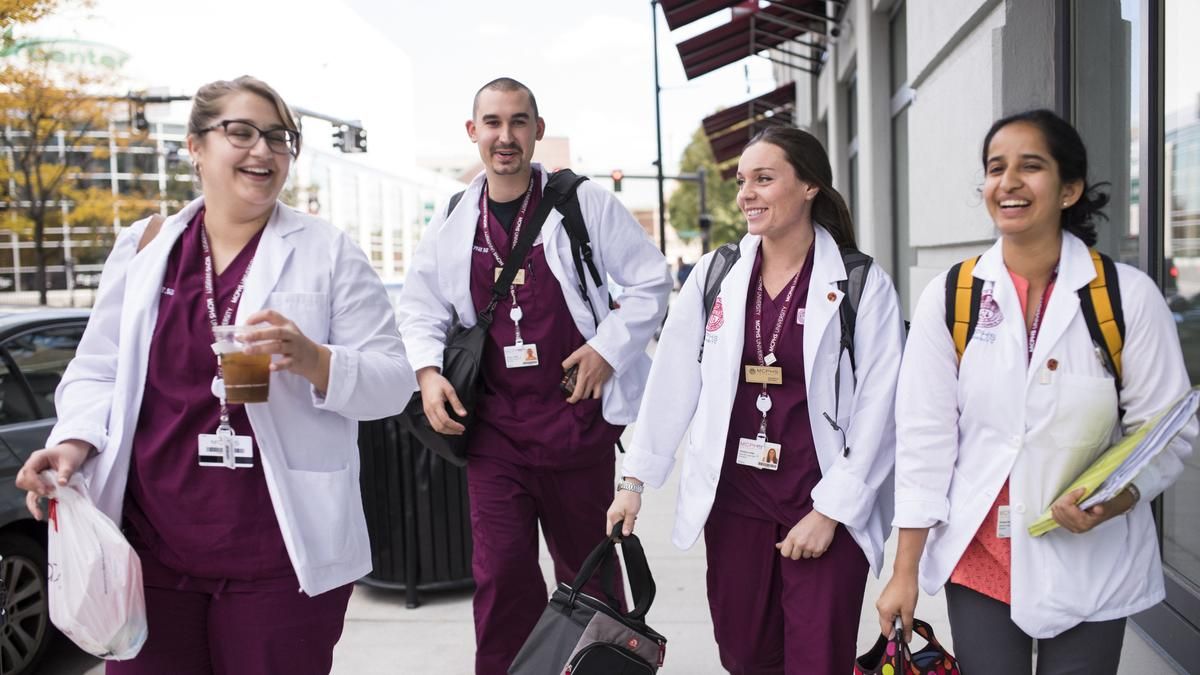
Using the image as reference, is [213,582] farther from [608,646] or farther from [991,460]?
[991,460]

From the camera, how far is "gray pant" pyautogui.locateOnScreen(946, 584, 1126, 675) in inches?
83.6

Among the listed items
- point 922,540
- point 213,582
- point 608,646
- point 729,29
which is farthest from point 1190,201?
point 729,29

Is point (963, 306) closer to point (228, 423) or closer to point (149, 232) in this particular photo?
point (228, 423)

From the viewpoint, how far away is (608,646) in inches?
100

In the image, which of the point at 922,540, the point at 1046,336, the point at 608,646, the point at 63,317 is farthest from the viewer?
the point at 63,317

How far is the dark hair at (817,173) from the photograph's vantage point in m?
2.81

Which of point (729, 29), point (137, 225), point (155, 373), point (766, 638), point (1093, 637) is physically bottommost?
point (766, 638)

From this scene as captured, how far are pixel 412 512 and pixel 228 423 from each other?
2.66 metres

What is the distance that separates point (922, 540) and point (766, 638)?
2.48 feet

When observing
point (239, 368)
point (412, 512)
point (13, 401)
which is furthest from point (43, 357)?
point (239, 368)

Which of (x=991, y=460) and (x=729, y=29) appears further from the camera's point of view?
(x=729, y=29)

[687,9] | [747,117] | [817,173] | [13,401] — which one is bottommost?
[13,401]

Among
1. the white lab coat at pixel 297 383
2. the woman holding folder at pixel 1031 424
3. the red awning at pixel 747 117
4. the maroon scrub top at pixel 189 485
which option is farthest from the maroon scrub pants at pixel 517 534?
the red awning at pixel 747 117

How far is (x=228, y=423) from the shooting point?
2273mm
